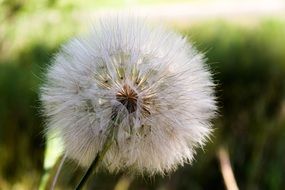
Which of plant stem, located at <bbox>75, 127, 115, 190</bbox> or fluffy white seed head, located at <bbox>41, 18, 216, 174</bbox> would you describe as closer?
plant stem, located at <bbox>75, 127, 115, 190</bbox>

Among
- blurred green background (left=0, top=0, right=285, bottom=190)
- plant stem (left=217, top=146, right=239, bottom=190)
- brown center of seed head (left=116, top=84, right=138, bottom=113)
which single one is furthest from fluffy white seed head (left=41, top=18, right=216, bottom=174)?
blurred green background (left=0, top=0, right=285, bottom=190)

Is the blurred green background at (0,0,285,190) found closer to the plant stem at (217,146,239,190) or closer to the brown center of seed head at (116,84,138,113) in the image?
the plant stem at (217,146,239,190)

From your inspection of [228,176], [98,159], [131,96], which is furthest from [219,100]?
[98,159]

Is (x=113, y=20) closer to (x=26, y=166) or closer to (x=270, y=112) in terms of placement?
(x=26, y=166)

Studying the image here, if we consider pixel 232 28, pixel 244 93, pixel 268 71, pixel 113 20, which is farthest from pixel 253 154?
pixel 113 20

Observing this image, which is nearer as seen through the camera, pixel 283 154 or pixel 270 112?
pixel 283 154

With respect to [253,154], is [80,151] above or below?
above

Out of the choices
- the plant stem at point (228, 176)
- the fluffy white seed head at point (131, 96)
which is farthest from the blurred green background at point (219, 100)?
the fluffy white seed head at point (131, 96)
